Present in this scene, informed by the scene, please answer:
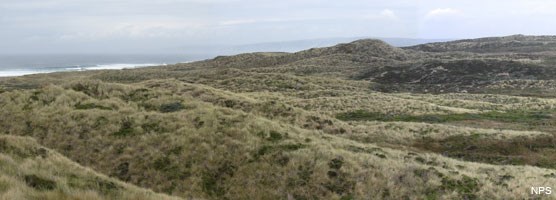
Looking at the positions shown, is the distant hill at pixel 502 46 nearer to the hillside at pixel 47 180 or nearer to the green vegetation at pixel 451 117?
the green vegetation at pixel 451 117

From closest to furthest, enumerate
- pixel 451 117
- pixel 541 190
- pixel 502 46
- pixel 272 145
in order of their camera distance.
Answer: pixel 541 190 → pixel 272 145 → pixel 451 117 → pixel 502 46

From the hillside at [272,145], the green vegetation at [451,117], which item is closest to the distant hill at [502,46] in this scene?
the green vegetation at [451,117]

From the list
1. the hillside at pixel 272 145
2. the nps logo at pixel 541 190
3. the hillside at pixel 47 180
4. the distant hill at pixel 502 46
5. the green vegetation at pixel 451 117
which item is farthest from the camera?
the distant hill at pixel 502 46

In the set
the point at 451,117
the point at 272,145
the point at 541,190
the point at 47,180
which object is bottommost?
the point at 451,117

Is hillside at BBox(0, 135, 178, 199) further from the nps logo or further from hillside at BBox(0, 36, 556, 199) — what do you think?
the nps logo

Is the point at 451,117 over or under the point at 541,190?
under

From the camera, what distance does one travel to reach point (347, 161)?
60.3ft

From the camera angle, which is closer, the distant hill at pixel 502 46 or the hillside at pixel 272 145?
the hillside at pixel 272 145

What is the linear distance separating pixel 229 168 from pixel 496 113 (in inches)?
1425

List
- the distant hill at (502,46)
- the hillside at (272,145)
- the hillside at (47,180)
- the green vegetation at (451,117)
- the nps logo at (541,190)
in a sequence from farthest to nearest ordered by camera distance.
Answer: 1. the distant hill at (502,46)
2. the green vegetation at (451,117)
3. the hillside at (272,145)
4. the nps logo at (541,190)
5. the hillside at (47,180)

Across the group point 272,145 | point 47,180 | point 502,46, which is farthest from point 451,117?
point 502,46

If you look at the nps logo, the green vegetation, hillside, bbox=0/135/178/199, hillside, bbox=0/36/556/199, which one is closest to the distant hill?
the green vegetation

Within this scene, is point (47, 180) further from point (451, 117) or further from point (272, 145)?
point (451, 117)

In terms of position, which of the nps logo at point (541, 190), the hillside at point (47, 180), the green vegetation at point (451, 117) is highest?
the hillside at point (47, 180)
